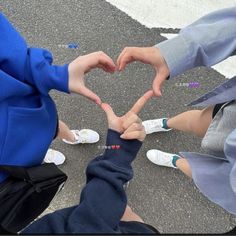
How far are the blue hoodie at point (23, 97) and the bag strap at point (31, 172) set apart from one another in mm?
18

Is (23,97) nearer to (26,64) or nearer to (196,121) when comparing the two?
(26,64)

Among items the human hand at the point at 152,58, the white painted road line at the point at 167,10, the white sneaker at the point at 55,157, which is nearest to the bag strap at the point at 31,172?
the human hand at the point at 152,58

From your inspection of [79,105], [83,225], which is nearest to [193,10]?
[79,105]

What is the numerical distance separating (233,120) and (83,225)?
1.78 ft

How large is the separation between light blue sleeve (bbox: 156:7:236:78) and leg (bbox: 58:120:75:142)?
618 mm

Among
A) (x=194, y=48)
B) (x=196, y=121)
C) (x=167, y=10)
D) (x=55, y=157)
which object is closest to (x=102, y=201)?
(x=194, y=48)

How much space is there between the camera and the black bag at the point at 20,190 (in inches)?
41.8

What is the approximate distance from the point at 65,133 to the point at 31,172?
55 centimetres

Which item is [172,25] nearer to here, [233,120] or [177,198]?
[177,198]

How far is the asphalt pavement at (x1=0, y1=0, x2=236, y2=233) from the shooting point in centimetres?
165

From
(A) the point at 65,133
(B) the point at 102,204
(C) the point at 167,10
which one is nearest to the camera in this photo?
(B) the point at 102,204

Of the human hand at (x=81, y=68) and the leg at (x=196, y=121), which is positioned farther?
the leg at (x=196, y=121)

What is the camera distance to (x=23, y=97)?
3.51ft

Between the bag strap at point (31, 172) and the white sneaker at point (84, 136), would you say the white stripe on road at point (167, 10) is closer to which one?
the white sneaker at point (84, 136)
